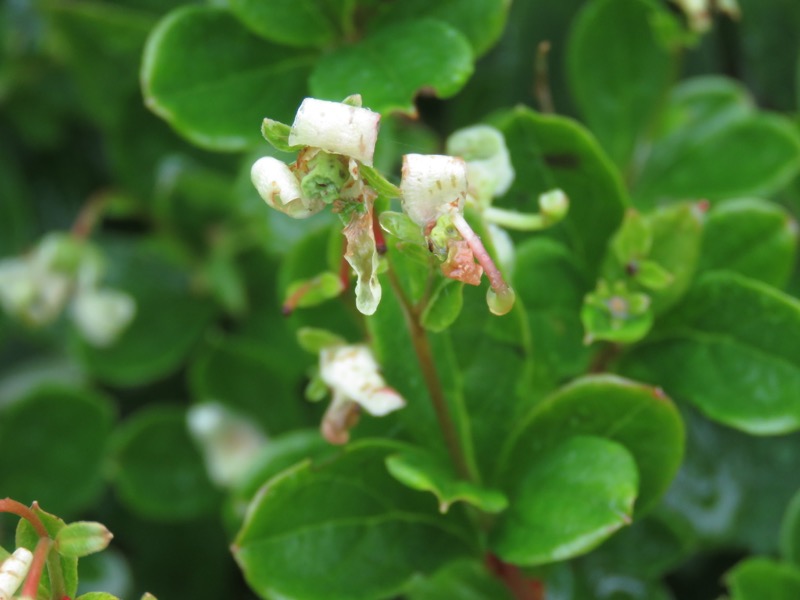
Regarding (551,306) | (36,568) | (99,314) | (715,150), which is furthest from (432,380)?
(99,314)

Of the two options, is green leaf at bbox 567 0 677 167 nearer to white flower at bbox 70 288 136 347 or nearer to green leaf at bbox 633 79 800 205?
green leaf at bbox 633 79 800 205

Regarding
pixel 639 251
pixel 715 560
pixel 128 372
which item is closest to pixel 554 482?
pixel 639 251

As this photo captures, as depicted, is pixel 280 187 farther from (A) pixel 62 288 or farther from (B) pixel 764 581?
(A) pixel 62 288

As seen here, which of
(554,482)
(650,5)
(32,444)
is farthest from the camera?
(32,444)

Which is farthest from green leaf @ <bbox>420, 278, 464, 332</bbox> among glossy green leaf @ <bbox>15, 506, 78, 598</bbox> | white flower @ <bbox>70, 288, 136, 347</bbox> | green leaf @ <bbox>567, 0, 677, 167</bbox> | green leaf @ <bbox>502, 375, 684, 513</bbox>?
white flower @ <bbox>70, 288, 136, 347</bbox>

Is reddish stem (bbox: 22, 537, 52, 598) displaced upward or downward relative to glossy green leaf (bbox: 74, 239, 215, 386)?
upward

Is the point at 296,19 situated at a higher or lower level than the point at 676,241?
higher

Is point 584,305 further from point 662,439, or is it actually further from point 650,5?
point 650,5
